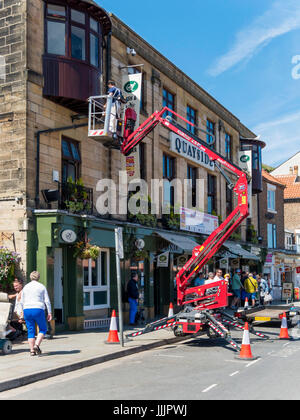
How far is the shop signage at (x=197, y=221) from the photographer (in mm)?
22781

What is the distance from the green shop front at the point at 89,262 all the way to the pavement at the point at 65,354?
1272 mm

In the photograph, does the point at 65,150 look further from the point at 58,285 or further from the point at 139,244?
the point at 139,244

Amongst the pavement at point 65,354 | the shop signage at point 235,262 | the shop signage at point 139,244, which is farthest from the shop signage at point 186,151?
the pavement at point 65,354

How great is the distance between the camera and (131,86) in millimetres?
18297

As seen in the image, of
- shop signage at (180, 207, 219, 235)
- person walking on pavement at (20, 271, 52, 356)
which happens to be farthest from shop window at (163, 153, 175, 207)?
person walking on pavement at (20, 271, 52, 356)

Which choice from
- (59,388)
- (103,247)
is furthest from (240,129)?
(59,388)

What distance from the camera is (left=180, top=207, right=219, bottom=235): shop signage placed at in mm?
22781

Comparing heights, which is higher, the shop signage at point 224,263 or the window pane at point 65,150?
the window pane at point 65,150

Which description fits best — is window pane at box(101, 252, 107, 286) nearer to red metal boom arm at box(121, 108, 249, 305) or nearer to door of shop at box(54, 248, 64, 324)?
door of shop at box(54, 248, 64, 324)

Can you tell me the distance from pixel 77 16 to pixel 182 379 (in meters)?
11.5

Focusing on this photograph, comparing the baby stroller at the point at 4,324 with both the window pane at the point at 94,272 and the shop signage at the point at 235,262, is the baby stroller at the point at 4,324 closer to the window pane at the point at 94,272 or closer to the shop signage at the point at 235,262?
the window pane at the point at 94,272

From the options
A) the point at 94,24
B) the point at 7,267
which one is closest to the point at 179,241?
the point at 7,267
